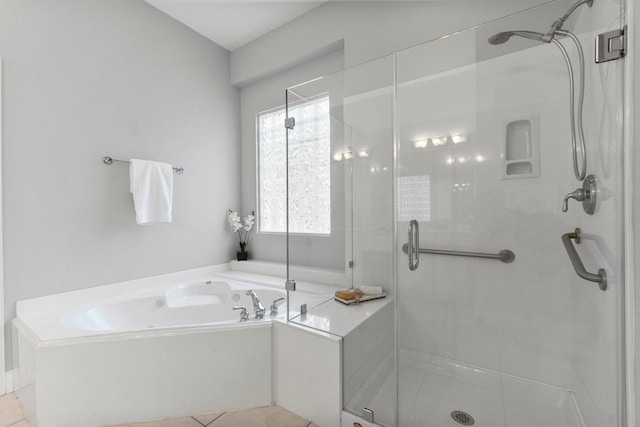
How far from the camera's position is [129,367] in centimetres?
149

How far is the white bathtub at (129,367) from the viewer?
141 centimetres

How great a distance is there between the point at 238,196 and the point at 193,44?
5.05 feet

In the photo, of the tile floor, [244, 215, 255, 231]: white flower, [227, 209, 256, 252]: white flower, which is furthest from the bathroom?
[244, 215, 255, 231]: white flower

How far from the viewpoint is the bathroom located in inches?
46.2

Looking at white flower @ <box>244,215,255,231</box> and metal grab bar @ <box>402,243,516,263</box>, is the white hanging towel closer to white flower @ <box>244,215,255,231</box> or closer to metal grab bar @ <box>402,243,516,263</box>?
white flower @ <box>244,215,255,231</box>

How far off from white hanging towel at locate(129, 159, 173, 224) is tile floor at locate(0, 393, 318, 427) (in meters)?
1.23

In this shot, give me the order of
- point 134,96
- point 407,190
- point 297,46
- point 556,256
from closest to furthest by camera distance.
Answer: point 556,256, point 407,190, point 134,96, point 297,46

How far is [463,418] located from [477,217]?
3.44 ft

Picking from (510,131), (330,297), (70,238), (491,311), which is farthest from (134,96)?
(491,311)

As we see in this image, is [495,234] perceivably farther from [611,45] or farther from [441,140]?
[611,45]

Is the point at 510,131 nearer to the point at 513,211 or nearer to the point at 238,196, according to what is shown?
the point at 513,211

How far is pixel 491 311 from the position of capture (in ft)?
5.45

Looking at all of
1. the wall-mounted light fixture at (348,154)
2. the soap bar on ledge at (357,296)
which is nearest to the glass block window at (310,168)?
the wall-mounted light fixture at (348,154)

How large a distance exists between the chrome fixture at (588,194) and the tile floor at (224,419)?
1653mm
